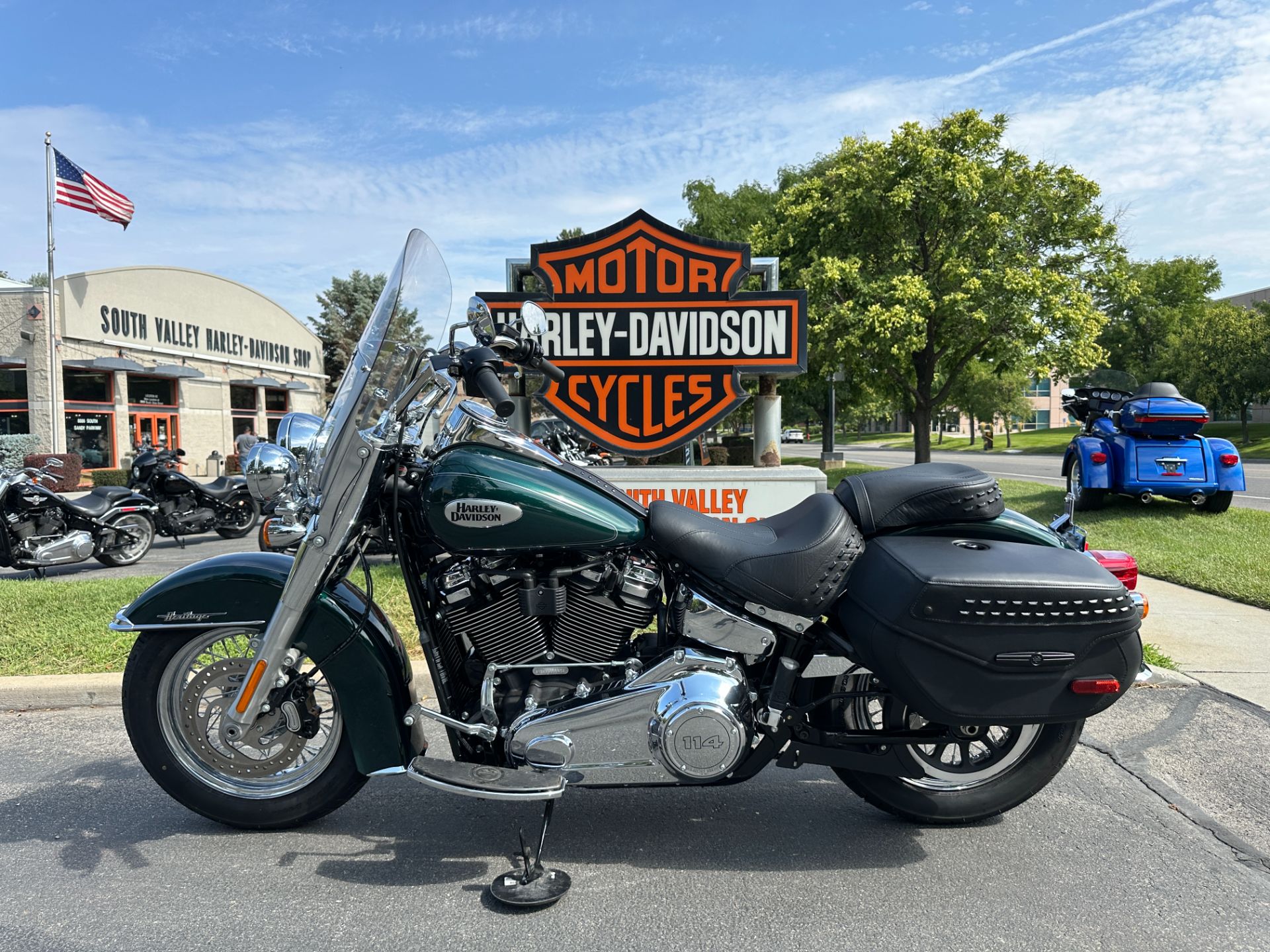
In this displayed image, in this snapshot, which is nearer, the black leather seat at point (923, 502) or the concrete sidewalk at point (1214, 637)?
the black leather seat at point (923, 502)

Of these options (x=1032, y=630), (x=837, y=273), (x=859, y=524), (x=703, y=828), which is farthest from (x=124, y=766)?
(x=837, y=273)

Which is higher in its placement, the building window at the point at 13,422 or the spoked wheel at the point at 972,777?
the building window at the point at 13,422

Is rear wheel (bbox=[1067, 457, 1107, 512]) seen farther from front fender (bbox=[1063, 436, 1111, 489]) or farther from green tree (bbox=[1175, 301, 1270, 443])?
green tree (bbox=[1175, 301, 1270, 443])

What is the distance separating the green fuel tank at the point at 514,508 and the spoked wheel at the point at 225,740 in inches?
31.2

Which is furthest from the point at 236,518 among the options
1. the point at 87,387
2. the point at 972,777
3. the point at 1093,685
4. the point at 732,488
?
the point at 87,387

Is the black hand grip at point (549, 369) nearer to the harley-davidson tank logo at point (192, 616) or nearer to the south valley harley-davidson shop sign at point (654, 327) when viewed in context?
the harley-davidson tank logo at point (192, 616)

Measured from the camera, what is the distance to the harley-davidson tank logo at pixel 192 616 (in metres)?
2.69

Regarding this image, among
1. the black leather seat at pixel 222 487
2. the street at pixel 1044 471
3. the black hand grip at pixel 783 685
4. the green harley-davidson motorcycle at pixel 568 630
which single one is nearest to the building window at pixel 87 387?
the black leather seat at pixel 222 487

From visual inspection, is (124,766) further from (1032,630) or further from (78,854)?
(1032,630)

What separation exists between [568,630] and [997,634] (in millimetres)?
1272

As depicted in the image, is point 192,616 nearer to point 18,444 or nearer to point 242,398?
point 18,444

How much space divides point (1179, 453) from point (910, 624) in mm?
7960

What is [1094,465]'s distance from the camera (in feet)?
29.5

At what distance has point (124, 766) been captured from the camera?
3.35 m
